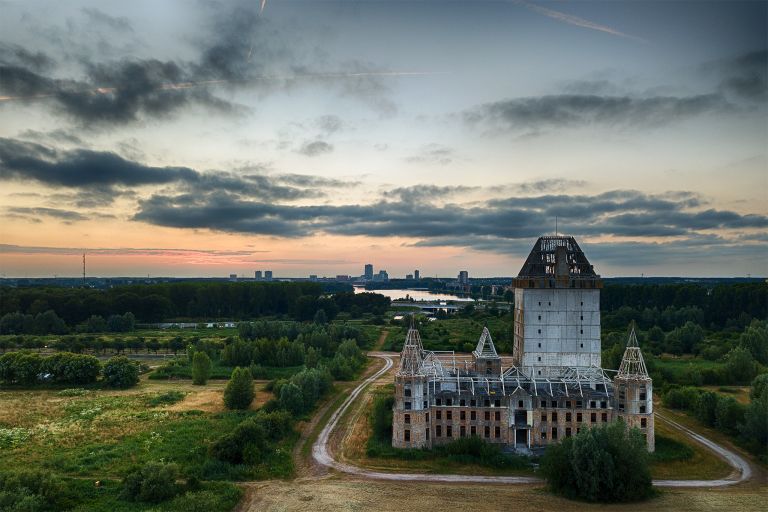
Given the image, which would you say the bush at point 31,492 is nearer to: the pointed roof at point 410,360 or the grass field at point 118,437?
the grass field at point 118,437

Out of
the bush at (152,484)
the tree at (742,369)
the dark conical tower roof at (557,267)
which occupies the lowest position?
the bush at (152,484)

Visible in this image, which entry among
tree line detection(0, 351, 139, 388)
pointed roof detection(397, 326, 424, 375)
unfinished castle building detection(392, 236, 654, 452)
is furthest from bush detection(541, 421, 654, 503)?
tree line detection(0, 351, 139, 388)

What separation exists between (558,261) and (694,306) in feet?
325

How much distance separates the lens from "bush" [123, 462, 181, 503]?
38.6 m

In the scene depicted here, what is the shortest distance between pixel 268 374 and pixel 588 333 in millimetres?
52792

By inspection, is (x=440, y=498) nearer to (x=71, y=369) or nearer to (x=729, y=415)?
(x=729, y=415)

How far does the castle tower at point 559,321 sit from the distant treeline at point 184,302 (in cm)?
10356

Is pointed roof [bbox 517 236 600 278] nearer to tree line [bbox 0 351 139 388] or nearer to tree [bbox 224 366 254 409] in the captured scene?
tree [bbox 224 366 254 409]

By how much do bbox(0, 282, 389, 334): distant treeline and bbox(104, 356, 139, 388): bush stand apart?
65402mm

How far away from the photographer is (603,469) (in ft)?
132

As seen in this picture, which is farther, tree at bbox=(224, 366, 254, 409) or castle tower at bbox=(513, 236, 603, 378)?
tree at bbox=(224, 366, 254, 409)

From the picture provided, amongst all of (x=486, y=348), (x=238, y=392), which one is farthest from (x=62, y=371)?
(x=486, y=348)

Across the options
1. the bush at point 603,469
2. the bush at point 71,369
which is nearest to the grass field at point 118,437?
the bush at point 71,369

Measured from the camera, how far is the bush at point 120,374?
7856 centimetres
